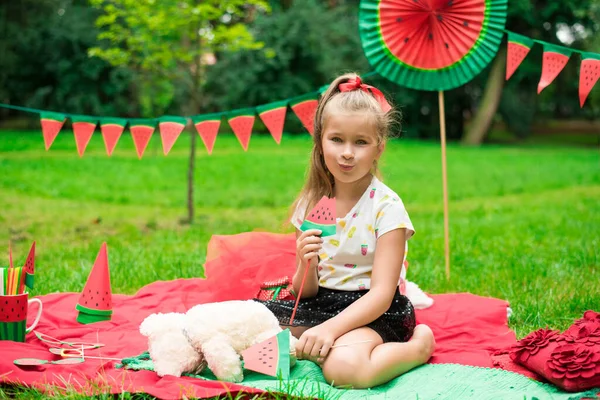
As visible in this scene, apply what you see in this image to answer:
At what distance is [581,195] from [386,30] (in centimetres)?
586

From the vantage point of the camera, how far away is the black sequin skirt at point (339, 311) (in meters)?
2.75

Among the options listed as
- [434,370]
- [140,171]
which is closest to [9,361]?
[434,370]

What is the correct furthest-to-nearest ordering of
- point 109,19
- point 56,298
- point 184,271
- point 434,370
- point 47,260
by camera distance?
point 109,19, point 47,260, point 184,271, point 56,298, point 434,370

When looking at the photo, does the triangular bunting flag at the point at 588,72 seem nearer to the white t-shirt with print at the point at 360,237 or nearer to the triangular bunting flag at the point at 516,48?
the triangular bunting flag at the point at 516,48

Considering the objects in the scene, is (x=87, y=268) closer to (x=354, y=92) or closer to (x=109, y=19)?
(x=354, y=92)

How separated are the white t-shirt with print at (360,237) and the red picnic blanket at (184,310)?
0.52 m

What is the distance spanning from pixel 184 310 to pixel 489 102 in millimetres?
17070

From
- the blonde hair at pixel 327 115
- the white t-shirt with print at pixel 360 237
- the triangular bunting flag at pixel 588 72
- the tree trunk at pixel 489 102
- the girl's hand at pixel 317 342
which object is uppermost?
the tree trunk at pixel 489 102

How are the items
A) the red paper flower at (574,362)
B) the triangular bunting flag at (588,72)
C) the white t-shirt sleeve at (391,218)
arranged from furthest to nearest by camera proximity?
1. the triangular bunting flag at (588,72)
2. the white t-shirt sleeve at (391,218)
3. the red paper flower at (574,362)

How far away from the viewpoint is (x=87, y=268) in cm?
455

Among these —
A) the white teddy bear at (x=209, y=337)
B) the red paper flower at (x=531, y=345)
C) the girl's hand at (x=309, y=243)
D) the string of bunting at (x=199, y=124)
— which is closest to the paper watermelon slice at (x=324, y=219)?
the girl's hand at (x=309, y=243)

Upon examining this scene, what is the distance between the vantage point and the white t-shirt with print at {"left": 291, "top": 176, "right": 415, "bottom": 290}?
2760 mm

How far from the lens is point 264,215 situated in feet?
23.5

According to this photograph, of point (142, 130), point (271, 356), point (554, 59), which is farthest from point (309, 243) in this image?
point (554, 59)
